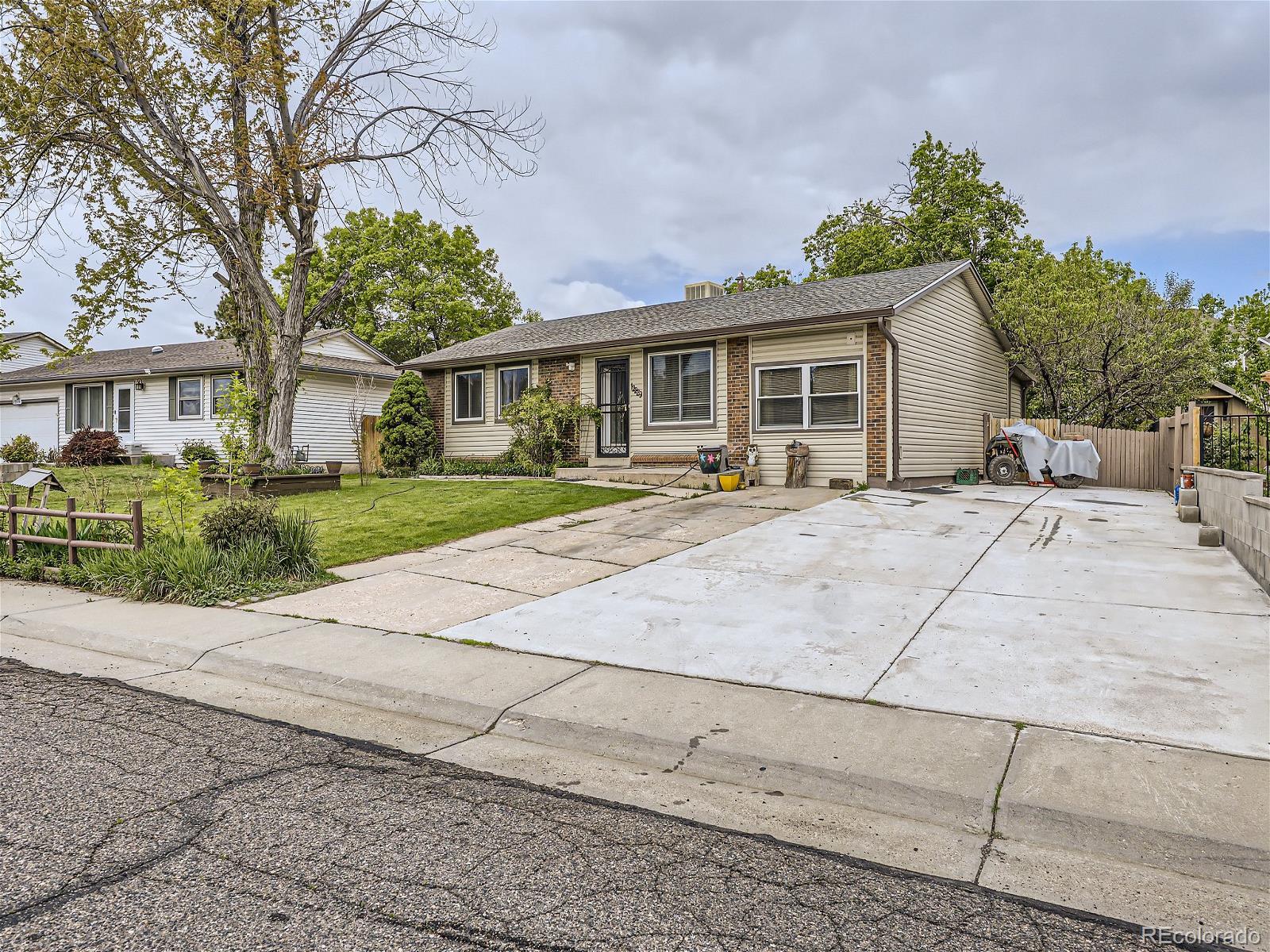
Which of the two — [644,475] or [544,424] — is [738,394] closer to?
[644,475]

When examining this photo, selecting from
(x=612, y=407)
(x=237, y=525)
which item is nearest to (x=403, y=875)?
(x=237, y=525)

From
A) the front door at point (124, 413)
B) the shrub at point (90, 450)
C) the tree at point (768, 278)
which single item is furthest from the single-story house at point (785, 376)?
the tree at point (768, 278)

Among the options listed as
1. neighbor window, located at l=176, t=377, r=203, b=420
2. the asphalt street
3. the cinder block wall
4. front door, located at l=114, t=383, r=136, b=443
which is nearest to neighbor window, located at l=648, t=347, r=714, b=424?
the cinder block wall

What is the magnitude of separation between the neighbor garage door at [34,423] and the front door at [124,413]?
3250 mm

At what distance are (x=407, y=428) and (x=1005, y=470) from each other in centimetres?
1486

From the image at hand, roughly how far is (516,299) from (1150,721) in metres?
43.5

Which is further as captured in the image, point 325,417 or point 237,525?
point 325,417

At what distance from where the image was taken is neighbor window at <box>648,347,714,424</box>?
16.0m

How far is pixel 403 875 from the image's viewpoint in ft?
8.66

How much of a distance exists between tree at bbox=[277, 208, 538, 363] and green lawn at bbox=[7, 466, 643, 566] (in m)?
22.0

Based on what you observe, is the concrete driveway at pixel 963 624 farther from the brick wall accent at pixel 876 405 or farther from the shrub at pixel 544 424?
the shrub at pixel 544 424

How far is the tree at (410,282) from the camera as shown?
124 ft

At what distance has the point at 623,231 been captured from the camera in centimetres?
2312

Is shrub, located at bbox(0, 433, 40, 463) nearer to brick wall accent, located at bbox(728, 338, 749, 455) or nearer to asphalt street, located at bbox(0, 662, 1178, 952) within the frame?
brick wall accent, located at bbox(728, 338, 749, 455)
